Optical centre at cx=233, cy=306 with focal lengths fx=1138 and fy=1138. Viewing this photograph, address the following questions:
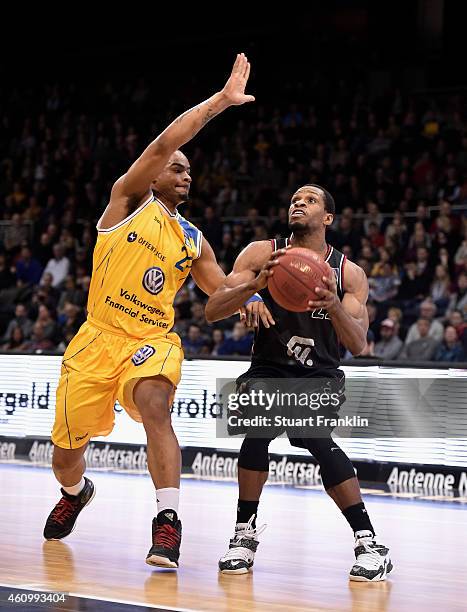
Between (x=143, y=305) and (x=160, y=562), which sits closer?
(x=160, y=562)

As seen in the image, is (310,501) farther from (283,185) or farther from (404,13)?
(404,13)

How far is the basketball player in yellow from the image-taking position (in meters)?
5.97

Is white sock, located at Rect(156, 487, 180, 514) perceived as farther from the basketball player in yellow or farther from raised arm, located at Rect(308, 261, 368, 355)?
raised arm, located at Rect(308, 261, 368, 355)

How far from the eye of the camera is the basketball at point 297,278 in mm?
5465

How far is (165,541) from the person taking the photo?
229 inches

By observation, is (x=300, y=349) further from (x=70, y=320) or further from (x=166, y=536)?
(x=70, y=320)

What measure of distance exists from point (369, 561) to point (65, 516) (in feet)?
6.66

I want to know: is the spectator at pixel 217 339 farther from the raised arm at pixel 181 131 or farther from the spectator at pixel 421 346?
the raised arm at pixel 181 131

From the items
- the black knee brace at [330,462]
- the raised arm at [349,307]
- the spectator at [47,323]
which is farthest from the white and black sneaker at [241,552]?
the spectator at [47,323]

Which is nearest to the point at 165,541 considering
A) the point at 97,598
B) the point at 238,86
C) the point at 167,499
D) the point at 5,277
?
the point at 167,499

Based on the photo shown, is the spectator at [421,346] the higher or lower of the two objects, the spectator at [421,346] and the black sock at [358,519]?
the higher

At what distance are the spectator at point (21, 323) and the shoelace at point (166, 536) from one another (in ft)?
35.7

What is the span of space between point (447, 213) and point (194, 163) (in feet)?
22.3

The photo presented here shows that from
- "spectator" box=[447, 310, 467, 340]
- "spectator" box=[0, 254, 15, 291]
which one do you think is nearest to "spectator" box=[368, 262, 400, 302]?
"spectator" box=[447, 310, 467, 340]
